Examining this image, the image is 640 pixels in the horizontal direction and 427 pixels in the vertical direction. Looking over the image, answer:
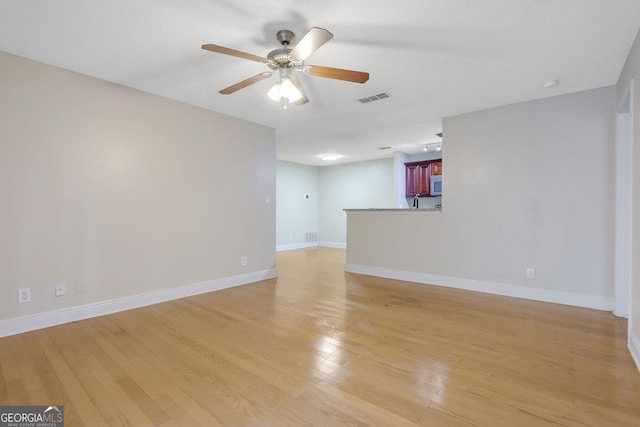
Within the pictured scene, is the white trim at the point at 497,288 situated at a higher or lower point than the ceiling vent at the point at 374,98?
lower

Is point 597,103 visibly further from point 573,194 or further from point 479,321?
point 479,321

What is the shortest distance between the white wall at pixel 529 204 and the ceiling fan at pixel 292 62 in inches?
103

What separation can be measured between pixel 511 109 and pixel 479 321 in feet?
8.76

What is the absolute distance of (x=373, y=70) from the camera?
285 cm

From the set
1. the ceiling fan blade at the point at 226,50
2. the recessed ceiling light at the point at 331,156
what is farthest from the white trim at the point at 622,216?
the recessed ceiling light at the point at 331,156

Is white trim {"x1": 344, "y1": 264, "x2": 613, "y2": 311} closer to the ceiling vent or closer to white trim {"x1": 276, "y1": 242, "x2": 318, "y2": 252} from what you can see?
the ceiling vent

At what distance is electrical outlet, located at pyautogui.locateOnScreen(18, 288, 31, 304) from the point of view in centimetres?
257

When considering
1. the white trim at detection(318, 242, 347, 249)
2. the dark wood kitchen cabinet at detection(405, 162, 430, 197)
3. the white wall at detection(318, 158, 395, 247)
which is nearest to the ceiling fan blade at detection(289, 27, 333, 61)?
the dark wood kitchen cabinet at detection(405, 162, 430, 197)

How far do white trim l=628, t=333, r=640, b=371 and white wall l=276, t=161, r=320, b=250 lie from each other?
6.64 m

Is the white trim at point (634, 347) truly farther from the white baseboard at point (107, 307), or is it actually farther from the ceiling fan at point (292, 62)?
the white baseboard at point (107, 307)

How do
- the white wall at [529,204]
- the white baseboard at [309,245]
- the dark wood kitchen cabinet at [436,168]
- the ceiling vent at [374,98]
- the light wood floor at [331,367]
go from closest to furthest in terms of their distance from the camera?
the light wood floor at [331,367] → the white wall at [529,204] → the ceiling vent at [374,98] → the dark wood kitchen cabinet at [436,168] → the white baseboard at [309,245]

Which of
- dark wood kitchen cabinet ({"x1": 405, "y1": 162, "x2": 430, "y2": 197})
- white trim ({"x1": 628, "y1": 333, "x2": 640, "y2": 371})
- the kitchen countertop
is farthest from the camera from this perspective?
dark wood kitchen cabinet ({"x1": 405, "y1": 162, "x2": 430, "y2": 197})

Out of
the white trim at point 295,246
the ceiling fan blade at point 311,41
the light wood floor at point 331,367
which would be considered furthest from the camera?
the white trim at point 295,246

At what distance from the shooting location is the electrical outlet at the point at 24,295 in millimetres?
2572
